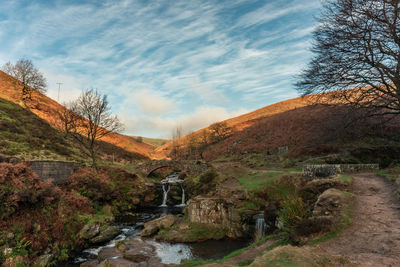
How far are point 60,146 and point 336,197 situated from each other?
38986mm

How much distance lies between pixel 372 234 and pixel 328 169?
37.3 feet

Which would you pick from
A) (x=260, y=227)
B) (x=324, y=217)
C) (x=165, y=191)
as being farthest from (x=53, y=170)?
(x=324, y=217)

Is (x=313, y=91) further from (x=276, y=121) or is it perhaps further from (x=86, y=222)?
(x=276, y=121)

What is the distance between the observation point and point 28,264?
1143cm

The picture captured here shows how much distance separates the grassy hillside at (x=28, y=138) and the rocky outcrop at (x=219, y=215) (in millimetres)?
21454

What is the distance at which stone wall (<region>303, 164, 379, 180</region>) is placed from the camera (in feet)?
56.9

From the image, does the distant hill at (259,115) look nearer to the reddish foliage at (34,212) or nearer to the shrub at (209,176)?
the shrub at (209,176)

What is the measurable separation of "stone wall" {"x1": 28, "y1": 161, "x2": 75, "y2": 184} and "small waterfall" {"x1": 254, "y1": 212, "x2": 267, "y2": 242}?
718 inches

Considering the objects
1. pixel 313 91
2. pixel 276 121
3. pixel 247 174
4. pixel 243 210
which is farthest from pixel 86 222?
pixel 276 121

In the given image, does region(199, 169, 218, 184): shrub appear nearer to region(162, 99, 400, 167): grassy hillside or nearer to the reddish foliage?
region(162, 99, 400, 167): grassy hillside

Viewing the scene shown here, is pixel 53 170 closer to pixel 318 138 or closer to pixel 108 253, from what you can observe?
pixel 108 253

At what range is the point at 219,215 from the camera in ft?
58.3

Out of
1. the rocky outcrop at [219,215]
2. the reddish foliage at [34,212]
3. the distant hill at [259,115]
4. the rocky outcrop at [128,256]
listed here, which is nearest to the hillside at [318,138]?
the distant hill at [259,115]

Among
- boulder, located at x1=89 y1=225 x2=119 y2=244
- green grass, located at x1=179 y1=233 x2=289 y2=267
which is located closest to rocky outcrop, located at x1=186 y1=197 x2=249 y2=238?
green grass, located at x1=179 y1=233 x2=289 y2=267
